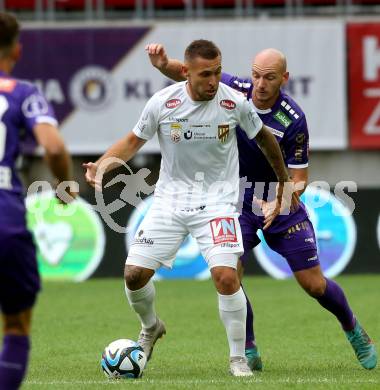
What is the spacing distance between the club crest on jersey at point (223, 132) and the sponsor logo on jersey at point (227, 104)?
126 mm

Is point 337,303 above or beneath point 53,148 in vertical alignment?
beneath

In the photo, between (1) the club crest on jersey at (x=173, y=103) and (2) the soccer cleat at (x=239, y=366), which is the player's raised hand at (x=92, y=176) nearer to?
(1) the club crest on jersey at (x=173, y=103)

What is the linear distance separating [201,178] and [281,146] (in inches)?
34.7

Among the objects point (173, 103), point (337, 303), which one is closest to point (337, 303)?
point (337, 303)

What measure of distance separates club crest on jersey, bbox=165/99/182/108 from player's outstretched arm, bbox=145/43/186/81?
1.40ft

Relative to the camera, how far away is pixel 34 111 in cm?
538

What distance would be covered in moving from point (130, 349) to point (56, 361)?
37.9 inches

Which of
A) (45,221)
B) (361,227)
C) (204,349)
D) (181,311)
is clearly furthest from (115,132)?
(204,349)

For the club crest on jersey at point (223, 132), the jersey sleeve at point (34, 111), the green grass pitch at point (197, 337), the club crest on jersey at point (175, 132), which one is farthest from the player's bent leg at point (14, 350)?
the club crest on jersey at point (223, 132)

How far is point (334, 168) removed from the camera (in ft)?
59.1

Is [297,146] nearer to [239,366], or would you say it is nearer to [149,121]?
[149,121]

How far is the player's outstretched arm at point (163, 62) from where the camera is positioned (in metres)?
7.86

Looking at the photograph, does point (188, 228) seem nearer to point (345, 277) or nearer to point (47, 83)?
point (345, 277)

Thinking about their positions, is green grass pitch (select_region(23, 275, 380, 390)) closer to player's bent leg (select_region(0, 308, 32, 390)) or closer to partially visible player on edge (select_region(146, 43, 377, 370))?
partially visible player on edge (select_region(146, 43, 377, 370))
